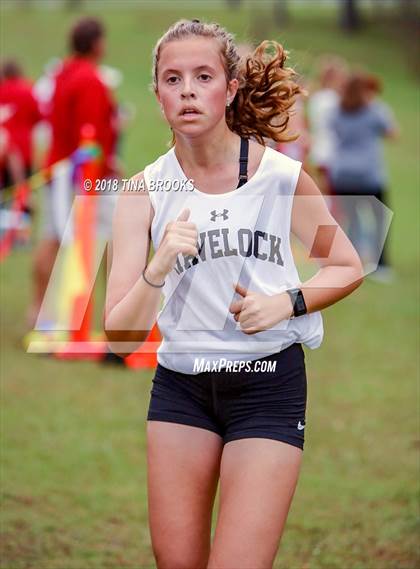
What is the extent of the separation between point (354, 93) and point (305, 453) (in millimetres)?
7237

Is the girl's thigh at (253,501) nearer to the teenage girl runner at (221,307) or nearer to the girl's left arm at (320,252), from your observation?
the teenage girl runner at (221,307)

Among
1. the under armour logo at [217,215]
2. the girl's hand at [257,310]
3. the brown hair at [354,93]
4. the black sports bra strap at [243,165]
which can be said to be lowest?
the girl's hand at [257,310]

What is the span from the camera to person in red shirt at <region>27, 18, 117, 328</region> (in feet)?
31.0

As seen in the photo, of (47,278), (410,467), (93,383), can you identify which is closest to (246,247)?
(410,467)

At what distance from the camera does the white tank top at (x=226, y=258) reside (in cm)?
368

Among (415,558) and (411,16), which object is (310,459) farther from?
(411,16)

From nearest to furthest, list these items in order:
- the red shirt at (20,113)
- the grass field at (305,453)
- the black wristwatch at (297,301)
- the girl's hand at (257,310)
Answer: the girl's hand at (257,310) < the black wristwatch at (297,301) < the grass field at (305,453) < the red shirt at (20,113)

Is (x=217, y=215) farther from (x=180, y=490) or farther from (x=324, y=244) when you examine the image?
(x=180, y=490)

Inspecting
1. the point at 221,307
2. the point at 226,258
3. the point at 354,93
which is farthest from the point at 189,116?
the point at 354,93

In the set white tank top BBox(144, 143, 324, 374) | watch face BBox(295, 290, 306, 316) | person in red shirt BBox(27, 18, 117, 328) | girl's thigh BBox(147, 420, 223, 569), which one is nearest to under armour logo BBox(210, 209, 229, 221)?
white tank top BBox(144, 143, 324, 374)

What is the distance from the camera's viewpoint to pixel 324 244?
3793 mm

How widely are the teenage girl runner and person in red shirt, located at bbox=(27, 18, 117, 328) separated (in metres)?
5.76

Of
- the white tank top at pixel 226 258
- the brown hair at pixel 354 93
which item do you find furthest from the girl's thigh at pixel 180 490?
the brown hair at pixel 354 93

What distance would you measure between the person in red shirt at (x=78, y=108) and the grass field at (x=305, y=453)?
98 cm
